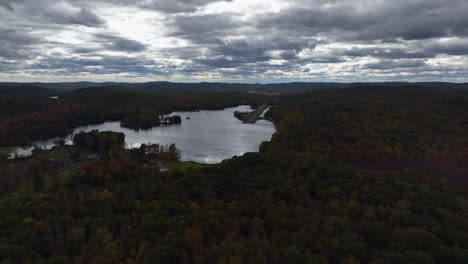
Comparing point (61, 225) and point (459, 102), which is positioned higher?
point (459, 102)

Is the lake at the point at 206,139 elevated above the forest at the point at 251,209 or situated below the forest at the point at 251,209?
below

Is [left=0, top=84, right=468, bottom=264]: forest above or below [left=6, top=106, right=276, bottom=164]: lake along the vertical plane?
above

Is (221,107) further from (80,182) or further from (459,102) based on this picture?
(80,182)

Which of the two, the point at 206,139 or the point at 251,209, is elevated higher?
the point at 251,209

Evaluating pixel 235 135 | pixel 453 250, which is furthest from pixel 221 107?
pixel 453 250

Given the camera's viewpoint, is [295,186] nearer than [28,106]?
Yes

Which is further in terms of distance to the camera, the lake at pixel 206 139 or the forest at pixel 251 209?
the lake at pixel 206 139

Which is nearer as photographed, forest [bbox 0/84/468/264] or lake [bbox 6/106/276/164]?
forest [bbox 0/84/468/264]

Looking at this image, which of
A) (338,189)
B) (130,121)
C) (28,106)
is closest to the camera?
(338,189)

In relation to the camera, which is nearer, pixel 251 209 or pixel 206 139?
pixel 251 209

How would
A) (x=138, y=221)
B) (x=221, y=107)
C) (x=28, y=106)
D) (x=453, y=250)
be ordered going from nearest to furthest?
(x=453, y=250) < (x=138, y=221) < (x=28, y=106) < (x=221, y=107)
